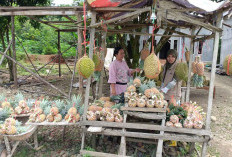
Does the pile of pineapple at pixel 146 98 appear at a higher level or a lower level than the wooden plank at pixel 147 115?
higher

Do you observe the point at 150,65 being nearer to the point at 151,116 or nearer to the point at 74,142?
the point at 151,116

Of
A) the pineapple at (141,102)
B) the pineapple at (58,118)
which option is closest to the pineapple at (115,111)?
the pineapple at (141,102)

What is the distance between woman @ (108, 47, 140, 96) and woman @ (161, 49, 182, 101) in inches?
23.9

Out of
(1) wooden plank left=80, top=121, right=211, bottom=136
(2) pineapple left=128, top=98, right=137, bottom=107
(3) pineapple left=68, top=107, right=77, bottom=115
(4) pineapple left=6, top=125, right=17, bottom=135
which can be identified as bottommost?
(4) pineapple left=6, top=125, right=17, bottom=135

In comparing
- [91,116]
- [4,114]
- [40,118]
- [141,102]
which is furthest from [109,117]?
[4,114]

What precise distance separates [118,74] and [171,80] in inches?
43.5

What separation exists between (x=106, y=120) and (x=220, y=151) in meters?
→ 2.54

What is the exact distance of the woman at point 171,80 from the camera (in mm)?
3412

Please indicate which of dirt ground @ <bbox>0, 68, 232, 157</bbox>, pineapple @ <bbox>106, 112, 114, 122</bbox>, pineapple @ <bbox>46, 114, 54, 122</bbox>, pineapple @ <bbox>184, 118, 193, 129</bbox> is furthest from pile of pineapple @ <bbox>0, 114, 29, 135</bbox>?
dirt ground @ <bbox>0, 68, 232, 157</bbox>

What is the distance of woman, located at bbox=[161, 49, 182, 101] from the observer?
11.2 feet

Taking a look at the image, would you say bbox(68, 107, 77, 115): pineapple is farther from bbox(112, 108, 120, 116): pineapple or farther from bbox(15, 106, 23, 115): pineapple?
bbox(15, 106, 23, 115): pineapple

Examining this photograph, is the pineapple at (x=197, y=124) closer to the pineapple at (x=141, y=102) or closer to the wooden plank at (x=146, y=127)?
the wooden plank at (x=146, y=127)

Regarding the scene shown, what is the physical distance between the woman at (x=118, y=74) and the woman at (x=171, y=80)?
61cm

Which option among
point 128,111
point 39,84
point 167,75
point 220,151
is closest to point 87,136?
point 128,111
